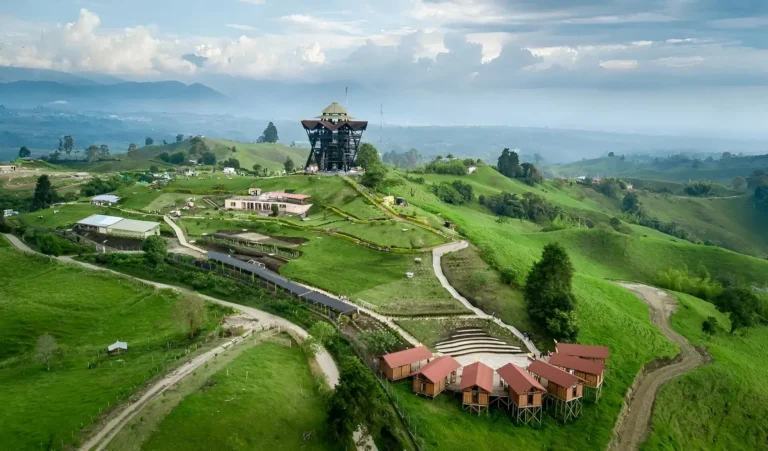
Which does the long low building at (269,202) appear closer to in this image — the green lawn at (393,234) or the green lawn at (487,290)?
the green lawn at (393,234)

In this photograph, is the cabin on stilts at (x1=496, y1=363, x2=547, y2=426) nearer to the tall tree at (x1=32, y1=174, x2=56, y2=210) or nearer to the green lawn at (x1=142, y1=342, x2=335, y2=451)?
the green lawn at (x1=142, y1=342, x2=335, y2=451)

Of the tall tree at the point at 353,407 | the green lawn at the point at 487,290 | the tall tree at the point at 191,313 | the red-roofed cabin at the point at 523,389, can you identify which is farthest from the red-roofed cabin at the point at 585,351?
the tall tree at the point at 191,313

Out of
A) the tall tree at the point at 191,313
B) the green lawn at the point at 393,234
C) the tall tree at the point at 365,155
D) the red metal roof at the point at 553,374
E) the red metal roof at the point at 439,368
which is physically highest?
the tall tree at the point at 365,155

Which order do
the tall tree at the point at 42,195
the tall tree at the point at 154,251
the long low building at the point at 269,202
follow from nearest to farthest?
1. the tall tree at the point at 154,251
2. the long low building at the point at 269,202
3. the tall tree at the point at 42,195

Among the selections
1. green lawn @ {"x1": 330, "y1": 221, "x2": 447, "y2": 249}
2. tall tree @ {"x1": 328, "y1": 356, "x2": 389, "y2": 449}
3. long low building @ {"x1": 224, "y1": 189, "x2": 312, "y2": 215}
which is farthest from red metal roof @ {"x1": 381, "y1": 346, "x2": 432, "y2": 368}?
long low building @ {"x1": 224, "y1": 189, "x2": 312, "y2": 215}

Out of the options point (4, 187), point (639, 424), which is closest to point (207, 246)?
point (639, 424)

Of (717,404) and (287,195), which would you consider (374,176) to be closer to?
(287,195)
